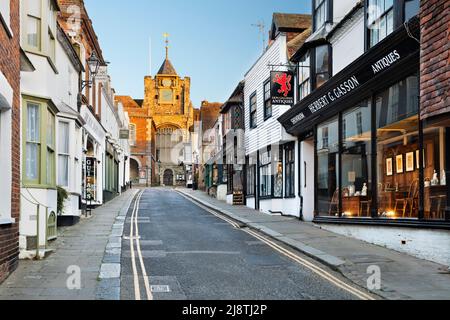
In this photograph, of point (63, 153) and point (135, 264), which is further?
point (63, 153)

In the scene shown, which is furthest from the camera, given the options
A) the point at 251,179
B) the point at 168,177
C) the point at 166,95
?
the point at 166,95

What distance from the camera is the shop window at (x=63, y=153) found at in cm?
1867

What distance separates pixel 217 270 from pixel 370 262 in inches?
127

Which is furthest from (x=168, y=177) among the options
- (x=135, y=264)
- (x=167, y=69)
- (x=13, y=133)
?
(x=13, y=133)

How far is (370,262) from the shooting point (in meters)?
12.1

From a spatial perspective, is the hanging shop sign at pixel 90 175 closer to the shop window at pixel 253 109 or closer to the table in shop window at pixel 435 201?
the shop window at pixel 253 109

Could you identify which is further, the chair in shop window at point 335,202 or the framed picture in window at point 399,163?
the chair in shop window at point 335,202

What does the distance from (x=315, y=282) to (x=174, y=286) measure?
8.02 feet

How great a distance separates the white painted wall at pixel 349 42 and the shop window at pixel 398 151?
2204 mm

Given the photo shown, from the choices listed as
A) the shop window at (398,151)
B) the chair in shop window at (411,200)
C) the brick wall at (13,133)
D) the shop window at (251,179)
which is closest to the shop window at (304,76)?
the shop window at (398,151)

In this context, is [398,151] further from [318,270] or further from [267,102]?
[267,102]

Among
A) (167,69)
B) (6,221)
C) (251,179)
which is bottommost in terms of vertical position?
(6,221)
